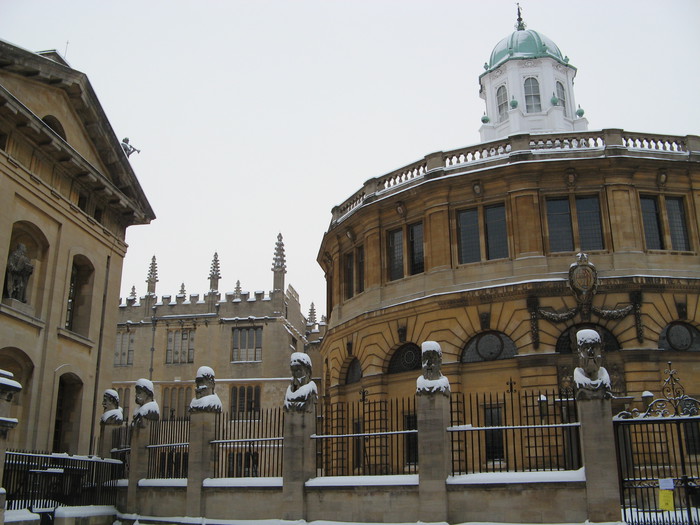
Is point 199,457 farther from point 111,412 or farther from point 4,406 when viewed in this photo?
point 4,406

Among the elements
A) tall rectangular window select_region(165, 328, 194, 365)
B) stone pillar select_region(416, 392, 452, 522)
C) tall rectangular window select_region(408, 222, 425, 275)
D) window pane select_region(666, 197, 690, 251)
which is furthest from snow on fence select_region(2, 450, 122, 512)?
tall rectangular window select_region(165, 328, 194, 365)

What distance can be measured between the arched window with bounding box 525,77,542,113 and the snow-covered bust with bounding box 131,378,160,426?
2918 cm

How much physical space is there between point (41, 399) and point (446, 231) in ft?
51.6

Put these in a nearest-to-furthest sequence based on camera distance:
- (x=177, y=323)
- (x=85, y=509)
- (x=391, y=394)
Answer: (x=85, y=509) → (x=391, y=394) → (x=177, y=323)

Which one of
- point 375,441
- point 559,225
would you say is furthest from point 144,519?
point 559,225

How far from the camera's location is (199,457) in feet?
59.1

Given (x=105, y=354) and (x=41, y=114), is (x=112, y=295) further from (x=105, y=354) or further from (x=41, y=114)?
(x=41, y=114)

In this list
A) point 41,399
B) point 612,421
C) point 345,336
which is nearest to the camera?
point 612,421

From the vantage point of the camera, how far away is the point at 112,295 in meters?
28.1

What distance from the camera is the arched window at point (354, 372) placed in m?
31.1

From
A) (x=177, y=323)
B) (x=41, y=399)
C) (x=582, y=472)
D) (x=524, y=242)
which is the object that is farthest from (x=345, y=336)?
(x=177, y=323)

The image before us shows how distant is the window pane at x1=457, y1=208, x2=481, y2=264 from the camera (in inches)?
1099

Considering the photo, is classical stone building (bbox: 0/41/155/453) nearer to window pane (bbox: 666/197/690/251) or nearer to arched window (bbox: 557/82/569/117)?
window pane (bbox: 666/197/690/251)

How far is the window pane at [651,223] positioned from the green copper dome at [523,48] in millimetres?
17610
